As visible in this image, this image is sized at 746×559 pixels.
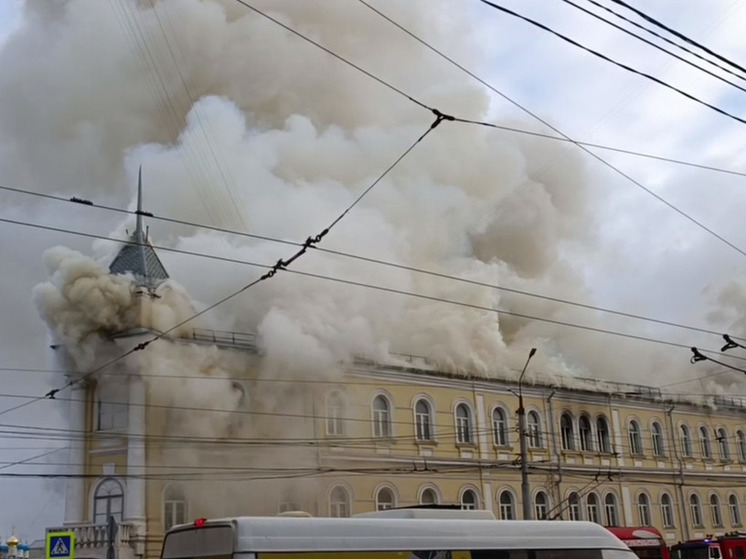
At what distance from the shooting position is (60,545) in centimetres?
1627

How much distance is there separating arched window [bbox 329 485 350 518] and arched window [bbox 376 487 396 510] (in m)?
1.16

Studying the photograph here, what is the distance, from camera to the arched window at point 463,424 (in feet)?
106

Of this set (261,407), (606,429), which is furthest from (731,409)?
(261,407)

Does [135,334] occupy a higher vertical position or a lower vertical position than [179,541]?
higher

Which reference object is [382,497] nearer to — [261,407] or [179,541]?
[261,407]

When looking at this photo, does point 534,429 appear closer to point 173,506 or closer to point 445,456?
point 445,456

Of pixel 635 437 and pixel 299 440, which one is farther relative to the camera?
pixel 635 437

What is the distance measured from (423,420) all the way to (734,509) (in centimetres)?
2012

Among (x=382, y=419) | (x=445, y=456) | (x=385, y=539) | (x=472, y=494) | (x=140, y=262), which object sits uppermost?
(x=140, y=262)

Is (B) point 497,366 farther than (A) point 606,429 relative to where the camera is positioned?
No

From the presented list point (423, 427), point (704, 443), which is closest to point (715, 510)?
point (704, 443)

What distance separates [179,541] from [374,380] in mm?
20254

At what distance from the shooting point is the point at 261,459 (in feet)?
88.3

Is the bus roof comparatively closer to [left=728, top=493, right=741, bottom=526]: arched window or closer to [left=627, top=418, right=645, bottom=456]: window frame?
[left=627, top=418, right=645, bottom=456]: window frame
